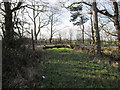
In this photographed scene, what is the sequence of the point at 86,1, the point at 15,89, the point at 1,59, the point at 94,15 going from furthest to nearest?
the point at 86,1
the point at 94,15
the point at 1,59
the point at 15,89

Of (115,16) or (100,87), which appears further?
(115,16)

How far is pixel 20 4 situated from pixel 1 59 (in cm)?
826

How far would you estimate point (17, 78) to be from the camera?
3977 mm

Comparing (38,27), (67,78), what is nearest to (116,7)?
(67,78)

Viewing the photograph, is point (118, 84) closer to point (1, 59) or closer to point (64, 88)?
point (64, 88)

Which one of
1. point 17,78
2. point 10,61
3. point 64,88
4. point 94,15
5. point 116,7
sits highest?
point 116,7

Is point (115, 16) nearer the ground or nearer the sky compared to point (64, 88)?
nearer the sky

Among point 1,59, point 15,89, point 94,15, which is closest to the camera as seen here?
point 15,89

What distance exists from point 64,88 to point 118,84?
194 centimetres

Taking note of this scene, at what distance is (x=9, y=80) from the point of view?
3.75 metres

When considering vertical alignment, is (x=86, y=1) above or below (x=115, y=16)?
above

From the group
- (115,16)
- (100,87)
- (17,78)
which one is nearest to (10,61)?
(17,78)

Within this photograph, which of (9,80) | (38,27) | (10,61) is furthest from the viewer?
(38,27)

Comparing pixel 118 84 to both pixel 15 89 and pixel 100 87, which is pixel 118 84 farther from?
pixel 15 89
